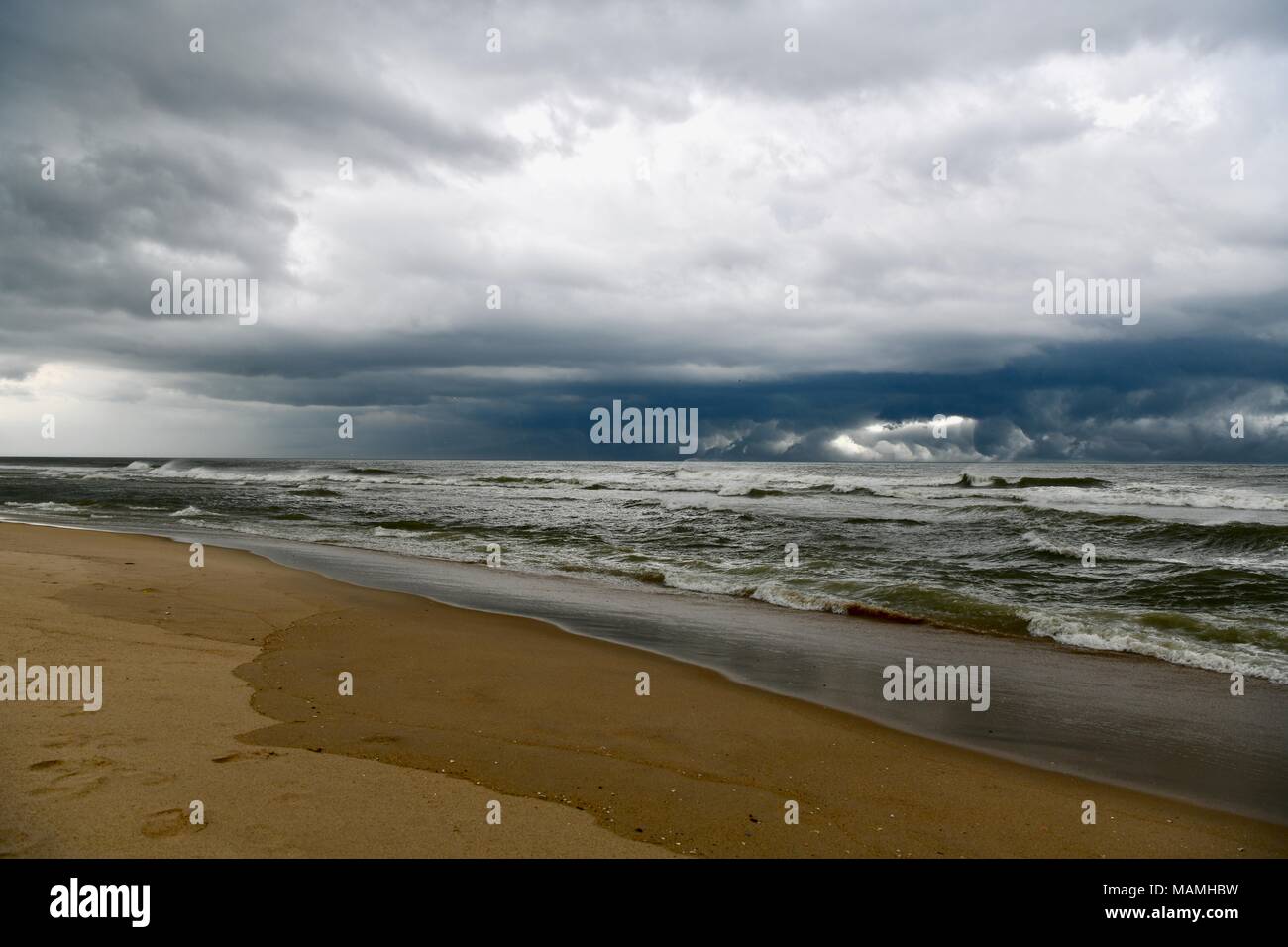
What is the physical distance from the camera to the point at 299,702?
19.9 ft

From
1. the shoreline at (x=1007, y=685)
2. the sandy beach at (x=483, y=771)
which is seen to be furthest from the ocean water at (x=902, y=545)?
the sandy beach at (x=483, y=771)

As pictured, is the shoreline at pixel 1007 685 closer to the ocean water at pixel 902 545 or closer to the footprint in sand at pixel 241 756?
the ocean water at pixel 902 545

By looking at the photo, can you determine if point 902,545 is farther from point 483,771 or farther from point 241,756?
point 241,756

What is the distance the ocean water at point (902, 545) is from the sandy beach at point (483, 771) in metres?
5.32

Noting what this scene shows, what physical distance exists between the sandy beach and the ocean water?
5323 mm

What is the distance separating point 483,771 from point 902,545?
16.6m

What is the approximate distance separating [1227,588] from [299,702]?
46.6 ft

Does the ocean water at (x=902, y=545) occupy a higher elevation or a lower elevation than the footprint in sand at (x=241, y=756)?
lower

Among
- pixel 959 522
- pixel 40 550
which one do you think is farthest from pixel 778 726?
pixel 959 522

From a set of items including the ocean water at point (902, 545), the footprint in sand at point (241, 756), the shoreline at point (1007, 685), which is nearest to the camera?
the footprint in sand at point (241, 756)

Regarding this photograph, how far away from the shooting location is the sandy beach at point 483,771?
150 inches

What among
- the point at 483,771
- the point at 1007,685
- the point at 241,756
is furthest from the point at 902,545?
the point at 241,756

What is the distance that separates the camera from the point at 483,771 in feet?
15.7

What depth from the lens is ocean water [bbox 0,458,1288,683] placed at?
1080 centimetres
